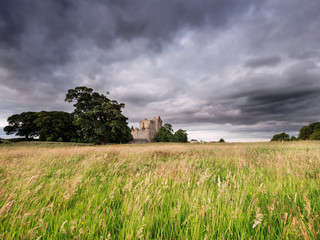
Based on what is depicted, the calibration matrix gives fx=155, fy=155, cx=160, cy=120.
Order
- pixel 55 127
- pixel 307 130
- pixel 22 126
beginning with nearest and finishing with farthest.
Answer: pixel 55 127 < pixel 22 126 < pixel 307 130

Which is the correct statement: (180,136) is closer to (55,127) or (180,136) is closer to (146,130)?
(146,130)

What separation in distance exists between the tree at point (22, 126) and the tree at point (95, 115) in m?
34.1

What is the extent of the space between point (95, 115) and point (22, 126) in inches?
1624

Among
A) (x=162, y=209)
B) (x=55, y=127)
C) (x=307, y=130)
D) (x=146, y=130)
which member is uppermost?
(x=146, y=130)

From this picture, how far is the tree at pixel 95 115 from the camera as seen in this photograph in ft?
93.9

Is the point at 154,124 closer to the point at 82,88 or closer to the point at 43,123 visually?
the point at 43,123

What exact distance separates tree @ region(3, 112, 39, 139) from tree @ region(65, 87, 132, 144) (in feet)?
112

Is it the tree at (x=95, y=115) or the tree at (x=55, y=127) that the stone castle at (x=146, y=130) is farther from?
the tree at (x=95, y=115)

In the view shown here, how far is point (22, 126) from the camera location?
5284 centimetres

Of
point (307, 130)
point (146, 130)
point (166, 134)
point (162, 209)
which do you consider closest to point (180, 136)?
point (166, 134)

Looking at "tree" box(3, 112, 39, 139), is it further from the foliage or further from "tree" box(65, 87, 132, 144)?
the foliage

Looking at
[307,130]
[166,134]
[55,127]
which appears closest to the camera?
[55,127]

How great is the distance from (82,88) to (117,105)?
808cm

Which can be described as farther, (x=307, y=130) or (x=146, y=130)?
(x=146, y=130)
